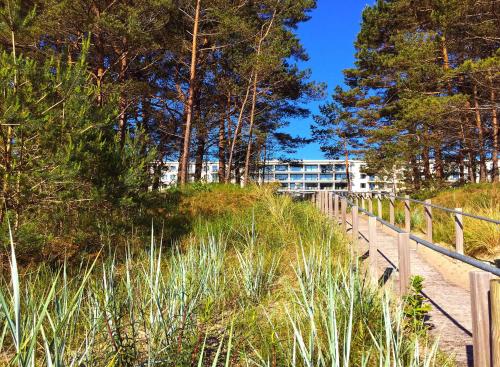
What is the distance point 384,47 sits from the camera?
2423cm

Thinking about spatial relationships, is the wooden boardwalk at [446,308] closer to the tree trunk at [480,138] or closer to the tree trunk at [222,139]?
the tree trunk at [480,138]

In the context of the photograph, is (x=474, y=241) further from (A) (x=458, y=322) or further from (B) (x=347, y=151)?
(B) (x=347, y=151)

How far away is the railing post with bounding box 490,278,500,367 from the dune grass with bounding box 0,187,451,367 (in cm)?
28

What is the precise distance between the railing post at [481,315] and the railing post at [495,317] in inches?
2.6

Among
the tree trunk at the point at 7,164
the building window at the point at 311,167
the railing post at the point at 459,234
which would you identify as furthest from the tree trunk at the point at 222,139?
the building window at the point at 311,167

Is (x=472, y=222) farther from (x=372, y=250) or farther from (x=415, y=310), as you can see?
(x=415, y=310)

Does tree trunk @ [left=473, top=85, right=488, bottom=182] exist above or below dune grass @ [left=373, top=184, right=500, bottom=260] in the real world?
above

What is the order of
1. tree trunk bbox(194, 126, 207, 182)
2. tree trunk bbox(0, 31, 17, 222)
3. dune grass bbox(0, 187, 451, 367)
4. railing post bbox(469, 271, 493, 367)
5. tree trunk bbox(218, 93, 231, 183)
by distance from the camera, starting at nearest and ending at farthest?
dune grass bbox(0, 187, 451, 367) < railing post bbox(469, 271, 493, 367) < tree trunk bbox(0, 31, 17, 222) < tree trunk bbox(194, 126, 207, 182) < tree trunk bbox(218, 93, 231, 183)

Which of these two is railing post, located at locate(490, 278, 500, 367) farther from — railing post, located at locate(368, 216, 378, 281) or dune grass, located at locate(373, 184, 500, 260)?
dune grass, located at locate(373, 184, 500, 260)

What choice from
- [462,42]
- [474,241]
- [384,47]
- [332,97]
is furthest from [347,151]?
[474,241]

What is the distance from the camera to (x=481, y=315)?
1.73 metres

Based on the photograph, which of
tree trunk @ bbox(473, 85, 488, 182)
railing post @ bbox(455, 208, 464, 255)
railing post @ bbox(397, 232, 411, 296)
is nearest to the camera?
railing post @ bbox(397, 232, 411, 296)

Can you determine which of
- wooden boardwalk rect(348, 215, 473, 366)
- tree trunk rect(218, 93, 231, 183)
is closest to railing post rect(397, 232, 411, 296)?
wooden boardwalk rect(348, 215, 473, 366)

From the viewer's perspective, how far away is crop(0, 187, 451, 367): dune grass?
1.53 metres
